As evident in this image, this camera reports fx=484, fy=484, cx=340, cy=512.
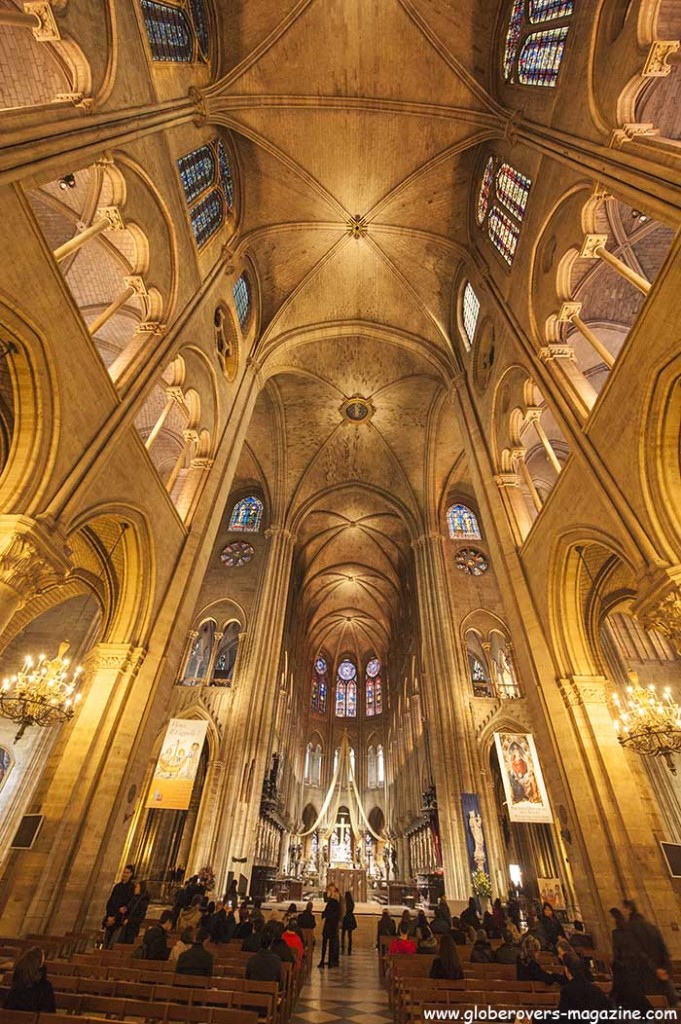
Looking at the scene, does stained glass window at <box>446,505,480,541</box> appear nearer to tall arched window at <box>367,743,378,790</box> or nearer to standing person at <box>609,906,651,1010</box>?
standing person at <box>609,906,651,1010</box>

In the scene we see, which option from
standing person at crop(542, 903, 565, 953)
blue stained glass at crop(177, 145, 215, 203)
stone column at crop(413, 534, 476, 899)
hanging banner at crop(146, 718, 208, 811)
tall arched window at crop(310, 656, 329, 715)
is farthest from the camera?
tall arched window at crop(310, 656, 329, 715)

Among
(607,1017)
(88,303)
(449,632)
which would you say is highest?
(88,303)

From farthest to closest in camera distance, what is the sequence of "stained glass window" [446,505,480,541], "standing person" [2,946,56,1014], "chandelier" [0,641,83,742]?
1. "stained glass window" [446,505,480,541]
2. "chandelier" [0,641,83,742]
3. "standing person" [2,946,56,1014]

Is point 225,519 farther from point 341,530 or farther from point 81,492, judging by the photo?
point 81,492

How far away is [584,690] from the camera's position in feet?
29.2

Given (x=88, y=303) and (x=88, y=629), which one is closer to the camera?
(x=88, y=303)

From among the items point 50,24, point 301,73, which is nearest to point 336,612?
point 301,73

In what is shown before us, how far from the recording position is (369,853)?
2997 centimetres

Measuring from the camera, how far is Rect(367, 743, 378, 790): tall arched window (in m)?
37.0

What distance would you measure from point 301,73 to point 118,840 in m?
19.0

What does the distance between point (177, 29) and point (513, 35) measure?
27.6 feet

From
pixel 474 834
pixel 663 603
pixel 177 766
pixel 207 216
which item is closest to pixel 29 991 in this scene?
pixel 663 603

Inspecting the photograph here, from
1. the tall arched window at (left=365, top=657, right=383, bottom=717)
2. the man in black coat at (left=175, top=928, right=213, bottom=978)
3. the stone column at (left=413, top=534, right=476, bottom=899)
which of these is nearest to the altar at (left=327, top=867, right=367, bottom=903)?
the stone column at (left=413, top=534, right=476, bottom=899)

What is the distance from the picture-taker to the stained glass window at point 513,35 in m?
12.1
